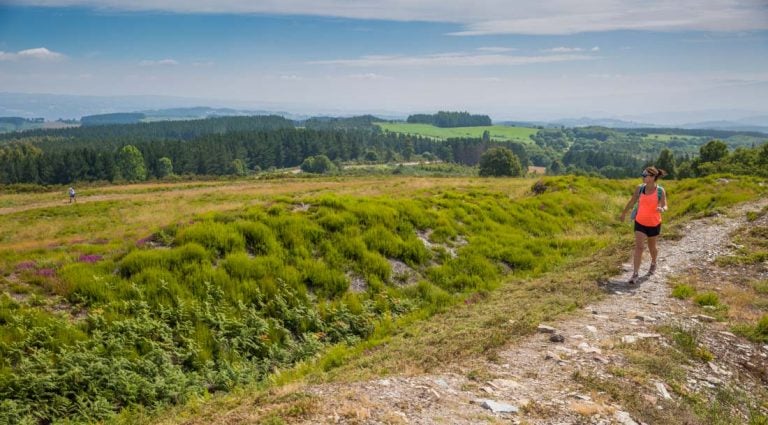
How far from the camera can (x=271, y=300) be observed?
31.2ft

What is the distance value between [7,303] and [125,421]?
400 cm

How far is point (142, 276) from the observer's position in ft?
30.3

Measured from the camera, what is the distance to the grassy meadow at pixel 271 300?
6750 millimetres

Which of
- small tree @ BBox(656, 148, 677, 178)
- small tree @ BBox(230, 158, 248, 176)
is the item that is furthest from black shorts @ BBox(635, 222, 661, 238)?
small tree @ BBox(230, 158, 248, 176)

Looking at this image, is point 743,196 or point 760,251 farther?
point 743,196

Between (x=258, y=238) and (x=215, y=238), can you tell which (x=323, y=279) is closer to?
(x=258, y=238)

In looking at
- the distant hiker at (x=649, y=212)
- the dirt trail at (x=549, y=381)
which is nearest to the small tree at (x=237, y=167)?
the distant hiker at (x=649, y=212)

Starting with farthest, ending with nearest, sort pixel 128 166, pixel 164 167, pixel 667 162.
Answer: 1. pixel 164 167
2. pixel 128 166
3. pixel 667 162

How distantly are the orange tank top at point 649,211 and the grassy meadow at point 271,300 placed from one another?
1.64m

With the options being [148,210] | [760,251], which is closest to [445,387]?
[760,251]

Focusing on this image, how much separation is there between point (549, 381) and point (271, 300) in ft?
19.8

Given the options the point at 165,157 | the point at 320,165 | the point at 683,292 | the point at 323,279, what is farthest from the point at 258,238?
the point at 320,165

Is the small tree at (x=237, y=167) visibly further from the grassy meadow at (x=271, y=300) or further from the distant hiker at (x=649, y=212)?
the distant hiker at (x=649, y=212)

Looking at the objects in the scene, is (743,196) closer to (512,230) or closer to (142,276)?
(512,230)
